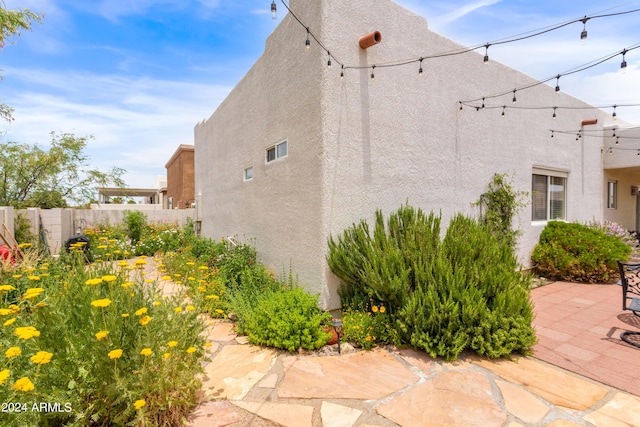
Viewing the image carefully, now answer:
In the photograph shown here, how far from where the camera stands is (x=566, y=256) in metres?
6.84

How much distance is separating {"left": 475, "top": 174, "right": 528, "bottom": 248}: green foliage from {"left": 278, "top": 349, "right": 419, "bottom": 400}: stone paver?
405 cm

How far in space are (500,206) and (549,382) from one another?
160 inches

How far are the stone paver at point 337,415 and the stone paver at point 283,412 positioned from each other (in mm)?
113

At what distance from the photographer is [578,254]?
6.88 m

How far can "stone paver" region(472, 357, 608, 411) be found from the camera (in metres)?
2.75

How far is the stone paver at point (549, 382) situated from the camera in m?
2.75

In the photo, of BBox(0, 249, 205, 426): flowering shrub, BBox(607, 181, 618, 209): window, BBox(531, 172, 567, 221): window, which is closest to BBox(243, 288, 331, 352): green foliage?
BBox(0, 249, 205, 426): flowering shrub

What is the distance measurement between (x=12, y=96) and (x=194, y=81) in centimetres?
555

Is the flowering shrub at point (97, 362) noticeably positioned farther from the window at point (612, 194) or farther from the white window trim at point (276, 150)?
the window at point (612, 194)

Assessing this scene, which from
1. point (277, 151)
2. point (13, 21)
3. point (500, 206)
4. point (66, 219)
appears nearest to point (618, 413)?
point (500, 206)

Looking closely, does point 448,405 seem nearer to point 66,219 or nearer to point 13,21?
point 13,21

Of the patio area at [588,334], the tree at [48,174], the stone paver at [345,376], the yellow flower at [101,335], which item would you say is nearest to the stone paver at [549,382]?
the patio area at [588,334]

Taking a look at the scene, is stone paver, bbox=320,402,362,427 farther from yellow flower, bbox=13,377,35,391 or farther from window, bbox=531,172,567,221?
window, bbox=531,172,567,221

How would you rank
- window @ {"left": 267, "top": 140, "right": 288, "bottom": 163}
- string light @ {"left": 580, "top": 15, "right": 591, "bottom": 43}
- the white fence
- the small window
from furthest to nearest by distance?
the white fence
the small window
window @ {"left": 267, "top": 140, "right": 288, "bottom": 163}
string light @ {"left": 580, "top": 15, "right": 591, "bottom": 43}
